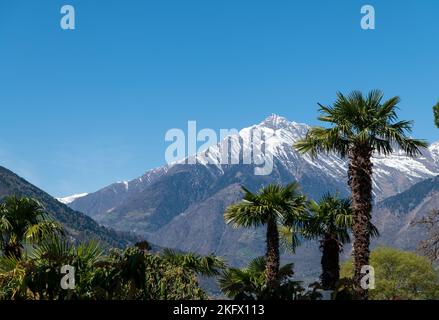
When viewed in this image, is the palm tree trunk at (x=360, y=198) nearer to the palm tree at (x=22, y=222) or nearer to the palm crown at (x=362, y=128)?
the palm crown at (x=362, y=128)

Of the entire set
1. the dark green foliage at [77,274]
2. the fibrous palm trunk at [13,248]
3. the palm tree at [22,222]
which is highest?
the palm tree at [22,222]

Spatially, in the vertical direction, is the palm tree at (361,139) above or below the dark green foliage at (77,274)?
above

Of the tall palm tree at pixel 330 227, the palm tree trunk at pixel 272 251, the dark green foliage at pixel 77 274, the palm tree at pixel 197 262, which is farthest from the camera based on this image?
the palm tree at pixel 197 262

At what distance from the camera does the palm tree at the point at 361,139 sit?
26.7 metres

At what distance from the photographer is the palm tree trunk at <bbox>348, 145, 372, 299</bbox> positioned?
26312mm

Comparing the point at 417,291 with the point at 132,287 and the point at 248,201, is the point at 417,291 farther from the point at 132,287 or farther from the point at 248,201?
the point at 132,287

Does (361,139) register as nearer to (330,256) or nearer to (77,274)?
(330,256)

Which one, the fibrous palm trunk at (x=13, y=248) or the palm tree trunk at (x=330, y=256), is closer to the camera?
the fibrous palm trunk at (x=13, y=248)

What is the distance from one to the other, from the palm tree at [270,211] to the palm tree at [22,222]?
905 cm

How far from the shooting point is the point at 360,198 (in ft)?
88.6

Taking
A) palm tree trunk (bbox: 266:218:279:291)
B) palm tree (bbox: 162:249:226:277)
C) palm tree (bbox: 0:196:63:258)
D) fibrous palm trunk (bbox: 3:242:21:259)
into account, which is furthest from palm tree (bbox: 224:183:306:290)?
fibrous palm trunk (bbox: 3:242:21:259)

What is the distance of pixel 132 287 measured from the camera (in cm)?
958

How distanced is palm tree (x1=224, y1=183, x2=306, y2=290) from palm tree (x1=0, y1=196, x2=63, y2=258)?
9.05 metres

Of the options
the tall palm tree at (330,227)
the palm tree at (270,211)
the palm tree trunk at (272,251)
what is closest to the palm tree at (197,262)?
the palm tree at (270,211)
